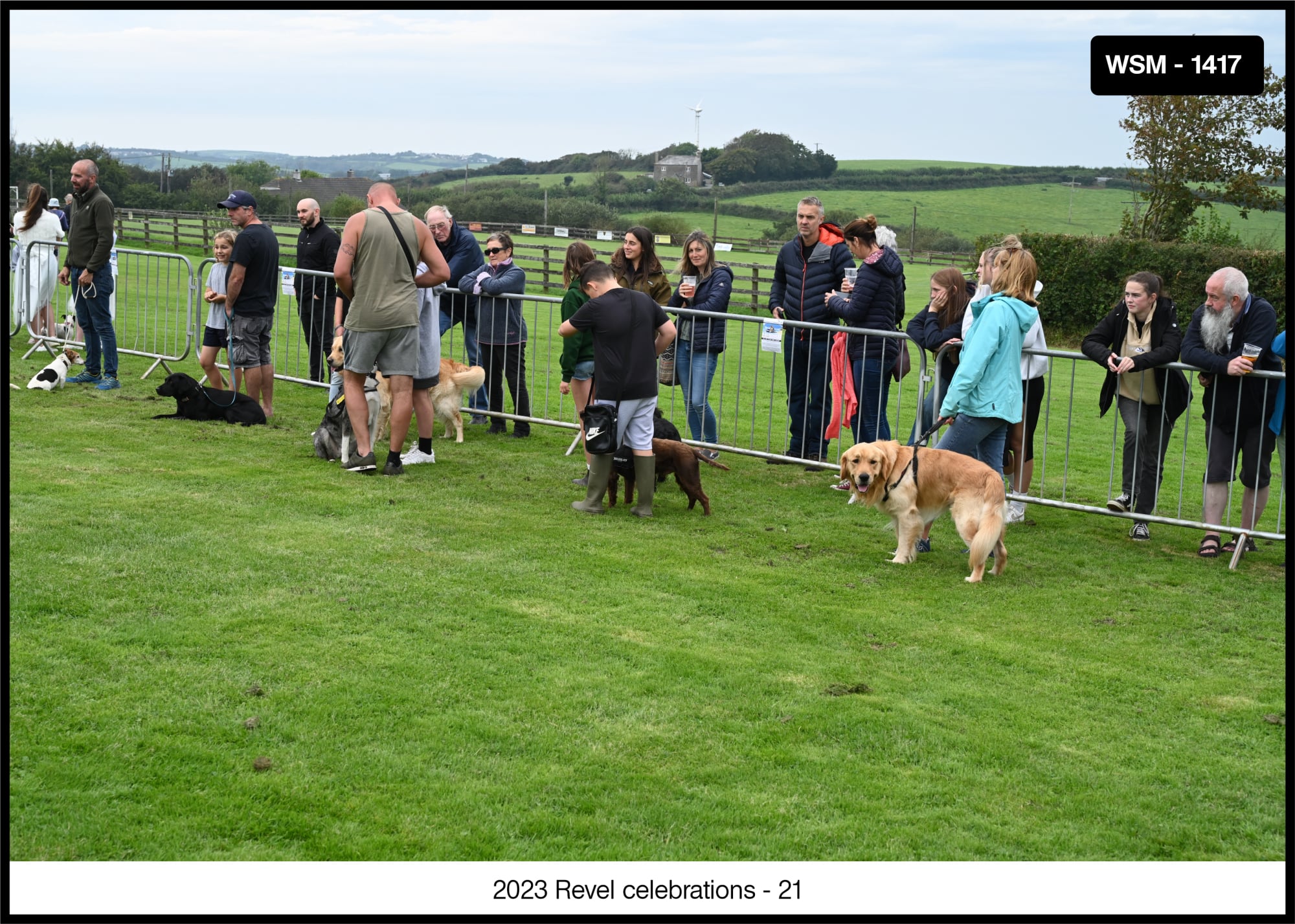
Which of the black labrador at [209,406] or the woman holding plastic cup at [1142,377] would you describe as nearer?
the woman holding plastic cup at [1142,377]

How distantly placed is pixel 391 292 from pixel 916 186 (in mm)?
80078

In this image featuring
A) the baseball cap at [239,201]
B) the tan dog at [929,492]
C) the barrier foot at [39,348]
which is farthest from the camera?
the barrier foot at [39,348]

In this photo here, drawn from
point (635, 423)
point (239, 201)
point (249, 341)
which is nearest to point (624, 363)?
point (635, 423)

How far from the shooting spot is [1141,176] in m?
31.5

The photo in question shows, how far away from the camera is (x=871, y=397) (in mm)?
10023

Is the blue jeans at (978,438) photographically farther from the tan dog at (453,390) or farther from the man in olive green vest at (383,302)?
the tan dog at (453,390)

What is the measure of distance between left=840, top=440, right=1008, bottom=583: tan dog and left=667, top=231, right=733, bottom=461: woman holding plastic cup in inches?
119

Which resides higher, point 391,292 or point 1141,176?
point 1141,176

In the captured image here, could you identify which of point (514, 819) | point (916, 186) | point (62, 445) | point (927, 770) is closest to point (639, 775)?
point (514, 819)

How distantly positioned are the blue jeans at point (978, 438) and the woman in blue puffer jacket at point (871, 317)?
1.59m

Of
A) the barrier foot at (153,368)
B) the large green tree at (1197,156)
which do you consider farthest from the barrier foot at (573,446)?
the large green tree at (1197,156)

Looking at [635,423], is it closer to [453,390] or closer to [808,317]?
[808,317]

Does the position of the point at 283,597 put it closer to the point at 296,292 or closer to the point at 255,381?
the point at 255,381

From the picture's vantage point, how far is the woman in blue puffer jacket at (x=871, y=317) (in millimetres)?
9836
